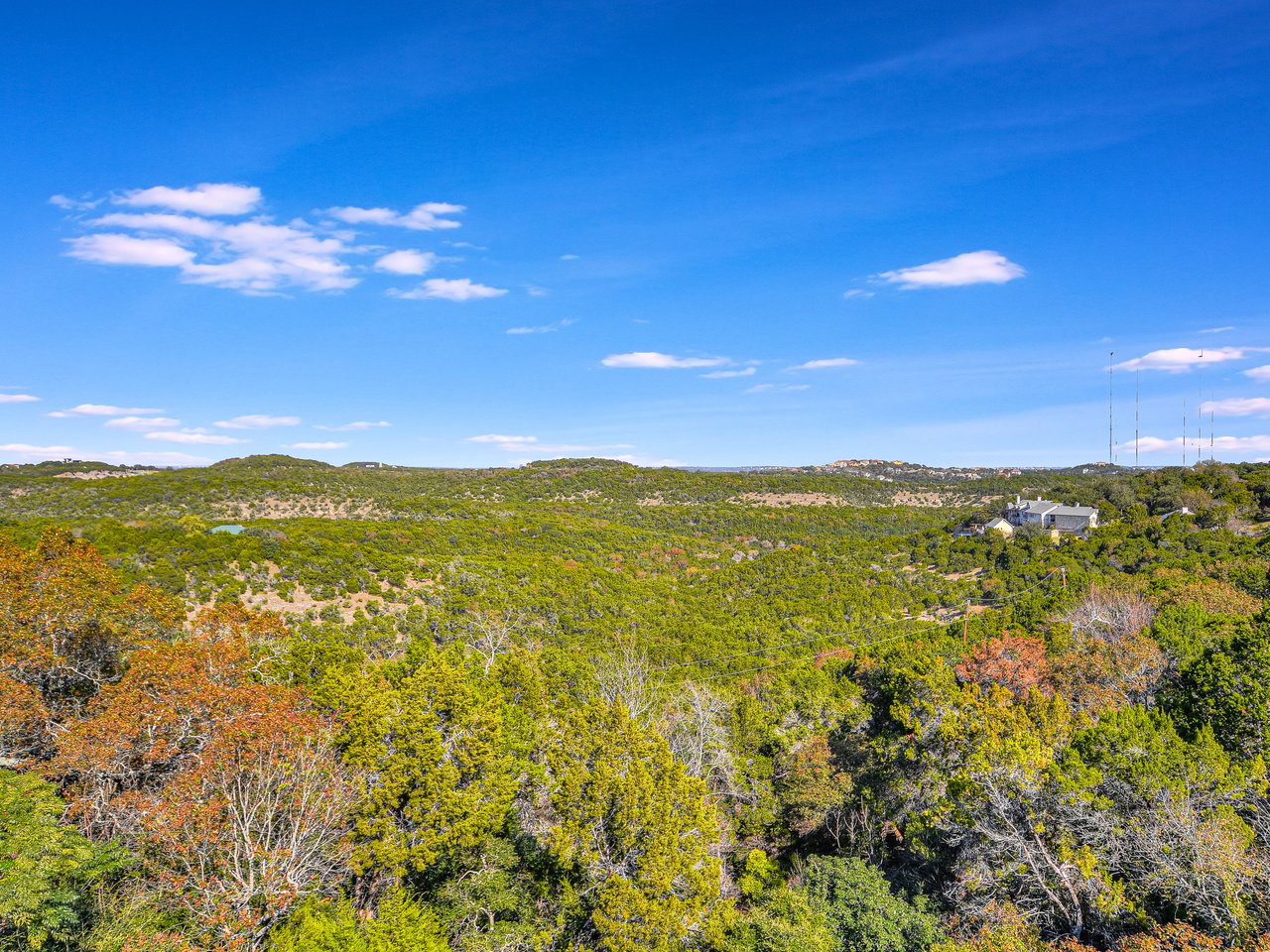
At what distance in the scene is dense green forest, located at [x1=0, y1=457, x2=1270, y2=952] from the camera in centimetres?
1238

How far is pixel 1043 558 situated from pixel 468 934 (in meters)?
43.2

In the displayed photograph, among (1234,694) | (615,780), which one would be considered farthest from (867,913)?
(1234,694)

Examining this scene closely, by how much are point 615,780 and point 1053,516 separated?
61.8 m

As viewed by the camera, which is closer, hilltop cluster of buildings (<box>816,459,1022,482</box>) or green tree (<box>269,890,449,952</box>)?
green tree (<box>269,890,449,952</box>)

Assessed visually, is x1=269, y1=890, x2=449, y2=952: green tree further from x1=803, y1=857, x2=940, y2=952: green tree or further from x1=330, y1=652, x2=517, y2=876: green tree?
x1=803, y1=857, x2=940, y2=952: green tree

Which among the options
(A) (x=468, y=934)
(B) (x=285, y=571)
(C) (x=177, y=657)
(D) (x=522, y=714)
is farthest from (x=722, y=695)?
(B) (x=285, y=571)

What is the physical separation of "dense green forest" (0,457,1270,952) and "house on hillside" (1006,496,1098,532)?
30.8m

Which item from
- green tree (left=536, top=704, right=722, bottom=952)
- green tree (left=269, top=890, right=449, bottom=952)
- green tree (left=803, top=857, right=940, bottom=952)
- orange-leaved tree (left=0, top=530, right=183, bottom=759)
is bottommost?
green tree (left=803, top=857, right=940, bottom=952)

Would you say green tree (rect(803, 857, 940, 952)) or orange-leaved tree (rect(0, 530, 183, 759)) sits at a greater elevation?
orange-leaved tree (rect(0, 530, 183, 759))

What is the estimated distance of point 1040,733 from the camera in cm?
1727

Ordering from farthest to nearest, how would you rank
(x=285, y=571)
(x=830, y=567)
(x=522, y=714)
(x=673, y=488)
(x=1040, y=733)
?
(x=673, y=488), (x=830, y=567), (x=285, y=571), (x=522, y=714), (x=1040, y=733)

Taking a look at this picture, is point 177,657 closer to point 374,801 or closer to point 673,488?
point 374,801

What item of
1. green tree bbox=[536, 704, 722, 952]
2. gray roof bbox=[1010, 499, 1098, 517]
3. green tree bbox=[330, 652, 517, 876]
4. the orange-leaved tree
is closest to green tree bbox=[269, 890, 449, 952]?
green tree bbox=[330, 652, 517, 876]

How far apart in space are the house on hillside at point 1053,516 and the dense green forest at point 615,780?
3080cm
